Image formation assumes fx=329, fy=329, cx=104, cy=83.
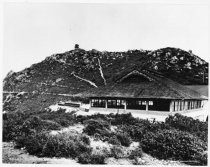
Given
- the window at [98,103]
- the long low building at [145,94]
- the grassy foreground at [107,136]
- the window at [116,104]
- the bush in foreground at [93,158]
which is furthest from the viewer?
the window at [116,104]

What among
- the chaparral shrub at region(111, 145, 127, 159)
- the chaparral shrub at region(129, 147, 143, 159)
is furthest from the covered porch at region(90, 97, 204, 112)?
the chaparral shrub at region(111, 145, 127, 159)

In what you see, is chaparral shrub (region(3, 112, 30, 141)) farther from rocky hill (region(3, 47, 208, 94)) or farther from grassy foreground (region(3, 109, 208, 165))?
rocky hill (region(3, 47, 208, 94))

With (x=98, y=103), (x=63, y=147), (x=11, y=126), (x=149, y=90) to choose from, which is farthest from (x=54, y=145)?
(x=149, y=90)

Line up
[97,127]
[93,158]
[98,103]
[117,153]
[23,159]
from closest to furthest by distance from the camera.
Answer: [23,159]
[93,158]
[117,153]
[97,127]
[98,103]

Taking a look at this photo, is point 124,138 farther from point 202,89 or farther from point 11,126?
point 11,126

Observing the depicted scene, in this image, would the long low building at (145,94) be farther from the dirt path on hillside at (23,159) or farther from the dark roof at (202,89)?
the dirt path on hillside at (23,159)

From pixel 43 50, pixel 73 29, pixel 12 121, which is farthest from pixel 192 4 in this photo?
pixel 12 121

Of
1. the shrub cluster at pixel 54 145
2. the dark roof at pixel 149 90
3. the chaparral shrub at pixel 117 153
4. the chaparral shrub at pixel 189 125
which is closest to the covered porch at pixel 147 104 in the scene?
the dark roof at pixel 149 90

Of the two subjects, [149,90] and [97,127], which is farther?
[149,90]
